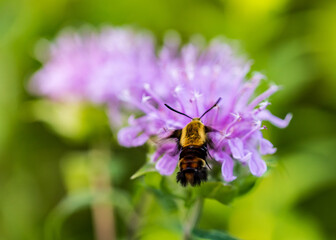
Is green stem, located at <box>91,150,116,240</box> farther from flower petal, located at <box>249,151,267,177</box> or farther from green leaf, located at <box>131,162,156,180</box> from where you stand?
flower petal, located at <box>249,151,267,177</box>

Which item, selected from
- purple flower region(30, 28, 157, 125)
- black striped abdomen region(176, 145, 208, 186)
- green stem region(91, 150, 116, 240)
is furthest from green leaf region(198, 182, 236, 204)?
green stem region(91, 150, 116, 240)

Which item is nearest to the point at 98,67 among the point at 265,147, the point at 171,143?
the point at 171,143

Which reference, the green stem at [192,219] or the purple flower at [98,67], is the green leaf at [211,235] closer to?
the green stem at [192,219]

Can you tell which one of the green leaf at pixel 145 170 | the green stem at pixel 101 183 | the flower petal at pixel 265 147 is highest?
the flower petal at pixel 265 147

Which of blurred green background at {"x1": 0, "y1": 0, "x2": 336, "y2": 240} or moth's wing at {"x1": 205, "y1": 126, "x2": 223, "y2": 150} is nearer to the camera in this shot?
moth's wing at {"x1": 205, "y1": 126, "x2": 223, "y2": 150}

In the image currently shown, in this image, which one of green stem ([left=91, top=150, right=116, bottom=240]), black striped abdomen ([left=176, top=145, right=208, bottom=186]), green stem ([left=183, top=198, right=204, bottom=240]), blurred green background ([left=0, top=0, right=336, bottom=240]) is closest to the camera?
black striped abdomen ([left=176, top=145, right=208, bottom=186])

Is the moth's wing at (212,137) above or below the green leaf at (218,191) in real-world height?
above

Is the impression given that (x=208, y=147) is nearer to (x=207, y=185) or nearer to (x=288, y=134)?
(x=207, y=185)

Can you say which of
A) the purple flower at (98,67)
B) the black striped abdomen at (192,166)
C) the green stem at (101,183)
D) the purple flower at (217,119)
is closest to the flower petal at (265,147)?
the purple flower at (217,119)
